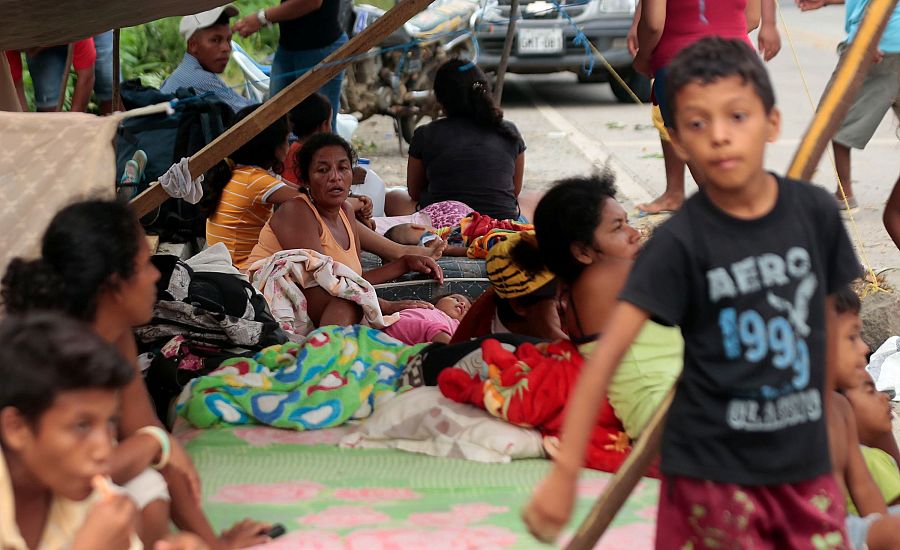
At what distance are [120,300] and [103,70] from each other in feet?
17.8

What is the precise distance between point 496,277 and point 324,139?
1268 millimetres

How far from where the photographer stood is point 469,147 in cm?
595

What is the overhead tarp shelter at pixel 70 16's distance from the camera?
3.59m

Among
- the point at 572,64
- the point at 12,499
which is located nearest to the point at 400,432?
the point at 12,499

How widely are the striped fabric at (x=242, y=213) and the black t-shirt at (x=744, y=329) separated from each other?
3.20 meters

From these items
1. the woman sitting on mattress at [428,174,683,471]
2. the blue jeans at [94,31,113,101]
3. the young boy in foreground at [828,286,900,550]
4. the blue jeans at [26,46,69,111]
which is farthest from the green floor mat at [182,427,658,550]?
the blue jeans at [94,31,113,101]

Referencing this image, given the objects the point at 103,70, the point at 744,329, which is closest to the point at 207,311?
the point at 744,329

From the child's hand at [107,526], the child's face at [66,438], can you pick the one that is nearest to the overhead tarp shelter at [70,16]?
the child's face at [66,438]

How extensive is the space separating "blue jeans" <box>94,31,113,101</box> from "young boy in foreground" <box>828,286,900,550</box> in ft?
19.0

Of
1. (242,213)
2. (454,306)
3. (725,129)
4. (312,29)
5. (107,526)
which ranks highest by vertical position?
(725,129)

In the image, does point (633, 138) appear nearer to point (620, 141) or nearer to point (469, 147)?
point (620, 141)

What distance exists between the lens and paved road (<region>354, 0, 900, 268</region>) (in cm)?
773

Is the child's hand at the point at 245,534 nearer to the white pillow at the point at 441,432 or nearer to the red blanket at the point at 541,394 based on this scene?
the white pillow at the point at 441,432

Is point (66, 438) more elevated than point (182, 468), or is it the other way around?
point (66, 438)
